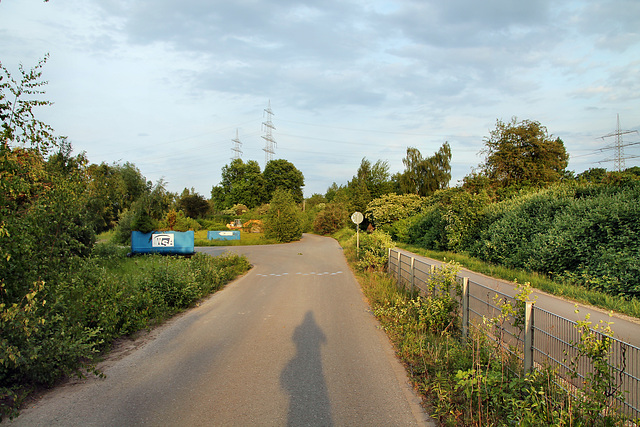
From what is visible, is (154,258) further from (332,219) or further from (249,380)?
(332,219)

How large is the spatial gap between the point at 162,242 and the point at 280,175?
171 ft

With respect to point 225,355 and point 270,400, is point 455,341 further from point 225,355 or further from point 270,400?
point 225,355

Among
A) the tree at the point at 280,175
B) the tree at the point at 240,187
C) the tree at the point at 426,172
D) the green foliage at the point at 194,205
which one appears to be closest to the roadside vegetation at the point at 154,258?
the tree at the point at 426,172

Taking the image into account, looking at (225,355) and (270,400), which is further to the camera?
(225,355)

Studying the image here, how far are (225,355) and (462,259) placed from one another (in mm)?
15613

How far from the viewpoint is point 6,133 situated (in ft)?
12.8

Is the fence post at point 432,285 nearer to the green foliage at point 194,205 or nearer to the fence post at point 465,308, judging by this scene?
the fence post at point 465,308

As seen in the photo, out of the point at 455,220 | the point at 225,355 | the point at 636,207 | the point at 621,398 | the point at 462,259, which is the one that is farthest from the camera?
the point at 455,220

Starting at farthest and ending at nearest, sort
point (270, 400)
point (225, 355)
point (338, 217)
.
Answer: point (338, 217) < point (225, 355) < point (270, 400)

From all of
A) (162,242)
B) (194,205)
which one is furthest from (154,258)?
(194,205)

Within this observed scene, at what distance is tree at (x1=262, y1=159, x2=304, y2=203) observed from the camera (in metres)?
72.9

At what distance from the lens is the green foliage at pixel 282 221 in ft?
131

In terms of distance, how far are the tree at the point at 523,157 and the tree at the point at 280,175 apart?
47880 millimetres

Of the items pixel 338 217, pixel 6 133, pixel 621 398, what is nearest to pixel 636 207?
pixel 621 398
